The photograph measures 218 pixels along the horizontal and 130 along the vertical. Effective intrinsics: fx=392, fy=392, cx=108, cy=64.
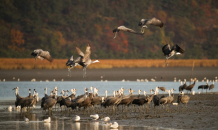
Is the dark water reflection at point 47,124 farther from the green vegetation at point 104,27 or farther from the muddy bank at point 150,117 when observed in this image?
the green vegetation at point 104,27

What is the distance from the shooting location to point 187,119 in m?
16.1

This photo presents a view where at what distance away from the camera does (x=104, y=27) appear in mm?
92750

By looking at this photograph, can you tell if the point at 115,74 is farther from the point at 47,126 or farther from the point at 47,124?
the point at 47,126

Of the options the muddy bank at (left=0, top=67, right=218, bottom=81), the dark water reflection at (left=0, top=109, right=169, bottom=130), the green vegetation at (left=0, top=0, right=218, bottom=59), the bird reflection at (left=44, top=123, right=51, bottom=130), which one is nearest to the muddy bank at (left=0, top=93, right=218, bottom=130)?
the dark water reflection at (left=0, top=109, right=169, bottom=130)

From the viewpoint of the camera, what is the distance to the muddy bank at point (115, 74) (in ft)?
152

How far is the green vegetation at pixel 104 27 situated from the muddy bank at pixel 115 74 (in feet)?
83.3

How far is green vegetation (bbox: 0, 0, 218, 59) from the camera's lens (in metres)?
84.5

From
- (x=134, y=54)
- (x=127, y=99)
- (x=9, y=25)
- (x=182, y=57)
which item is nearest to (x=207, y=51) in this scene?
(x=182, y=57)

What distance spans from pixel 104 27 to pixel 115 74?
145ft

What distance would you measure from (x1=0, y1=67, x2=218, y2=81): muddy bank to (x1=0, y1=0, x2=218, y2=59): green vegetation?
1000 inches

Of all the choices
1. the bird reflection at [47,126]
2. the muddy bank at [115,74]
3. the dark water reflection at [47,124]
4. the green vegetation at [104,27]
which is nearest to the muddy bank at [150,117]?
the dark water reflection at [47,124]

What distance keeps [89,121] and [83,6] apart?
84.8 m

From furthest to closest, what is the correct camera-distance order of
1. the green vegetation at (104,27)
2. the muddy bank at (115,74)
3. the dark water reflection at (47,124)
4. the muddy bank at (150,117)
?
the green vegetation at (104,27) → the muddy bank at (115,74) → the muddy bank at (150,117) → the dark water reflection at (47,124)

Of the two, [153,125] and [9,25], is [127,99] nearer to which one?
[153,125]
